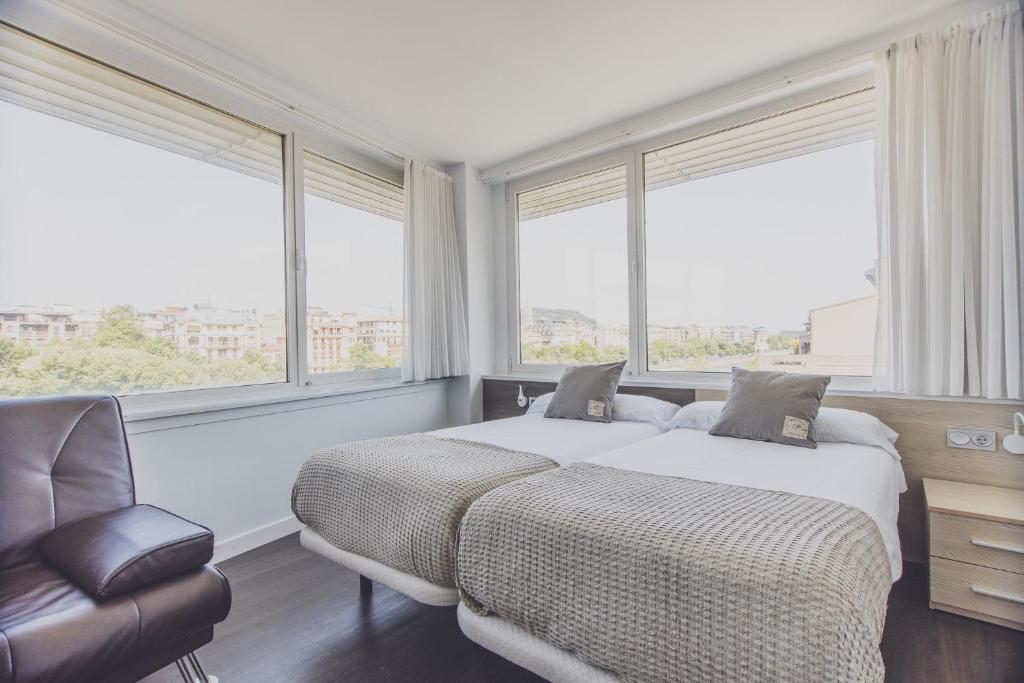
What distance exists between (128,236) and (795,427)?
10.4 ft

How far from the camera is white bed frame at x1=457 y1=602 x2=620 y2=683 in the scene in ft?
3.81

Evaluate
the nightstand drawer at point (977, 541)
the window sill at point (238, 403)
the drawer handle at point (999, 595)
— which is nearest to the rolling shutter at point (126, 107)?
the window sill at point (238, 403)

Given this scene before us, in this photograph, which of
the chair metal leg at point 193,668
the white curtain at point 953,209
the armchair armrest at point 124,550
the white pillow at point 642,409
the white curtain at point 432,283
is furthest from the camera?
the white curtain at point 432,283

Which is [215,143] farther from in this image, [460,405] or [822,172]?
[822,172]

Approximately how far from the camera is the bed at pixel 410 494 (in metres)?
1.54

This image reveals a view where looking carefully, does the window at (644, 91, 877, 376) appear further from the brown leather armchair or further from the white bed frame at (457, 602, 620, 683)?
the brown leather armchair

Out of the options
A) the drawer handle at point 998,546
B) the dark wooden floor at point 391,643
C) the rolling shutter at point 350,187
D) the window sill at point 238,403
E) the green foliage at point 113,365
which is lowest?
the dark wooden floor at point 391,643

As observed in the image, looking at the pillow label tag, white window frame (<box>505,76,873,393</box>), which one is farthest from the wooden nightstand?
white window frame (<box>505,76,873,393</box>)

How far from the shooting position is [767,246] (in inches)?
113

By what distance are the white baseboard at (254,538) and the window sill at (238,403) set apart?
623 mm

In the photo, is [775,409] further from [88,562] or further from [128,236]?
[128,236]

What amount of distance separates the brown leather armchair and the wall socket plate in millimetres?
2891

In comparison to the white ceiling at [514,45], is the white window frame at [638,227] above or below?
below

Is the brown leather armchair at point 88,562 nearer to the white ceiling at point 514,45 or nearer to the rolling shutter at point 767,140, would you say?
the white ceiling at point 514,45
